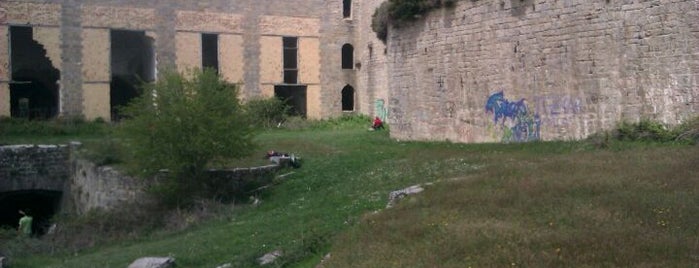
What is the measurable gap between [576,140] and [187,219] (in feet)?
27.1

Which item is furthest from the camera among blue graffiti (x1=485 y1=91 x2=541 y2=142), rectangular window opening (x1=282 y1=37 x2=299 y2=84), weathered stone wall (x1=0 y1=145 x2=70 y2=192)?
rectangular window opening (x1=282 y1=37 x2=299 y2=84)

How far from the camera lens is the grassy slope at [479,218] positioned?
8539 mm

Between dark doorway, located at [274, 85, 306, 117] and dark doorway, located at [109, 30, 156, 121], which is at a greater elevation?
dark doorway, located at [109, 30, 156, 121]

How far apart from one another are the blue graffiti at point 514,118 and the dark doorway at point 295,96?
25.2 metres

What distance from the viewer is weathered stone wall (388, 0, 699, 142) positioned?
577 inches

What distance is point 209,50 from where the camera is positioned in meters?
41.9

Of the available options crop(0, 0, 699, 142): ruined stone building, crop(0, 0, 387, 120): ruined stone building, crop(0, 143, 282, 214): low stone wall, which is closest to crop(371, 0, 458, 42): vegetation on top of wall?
crop(0, 0, 699, 142): ruined stone building

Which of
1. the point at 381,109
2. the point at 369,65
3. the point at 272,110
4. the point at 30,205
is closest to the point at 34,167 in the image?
the point at 30,205

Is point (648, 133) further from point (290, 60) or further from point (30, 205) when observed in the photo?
point (290, 60)

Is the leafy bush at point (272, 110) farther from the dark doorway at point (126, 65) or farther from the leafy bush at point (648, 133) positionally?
the leafy bush at point (648, 133)

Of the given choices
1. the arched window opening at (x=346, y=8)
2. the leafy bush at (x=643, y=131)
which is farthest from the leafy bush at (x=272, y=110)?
the leafy bush at (x=643, y=131)

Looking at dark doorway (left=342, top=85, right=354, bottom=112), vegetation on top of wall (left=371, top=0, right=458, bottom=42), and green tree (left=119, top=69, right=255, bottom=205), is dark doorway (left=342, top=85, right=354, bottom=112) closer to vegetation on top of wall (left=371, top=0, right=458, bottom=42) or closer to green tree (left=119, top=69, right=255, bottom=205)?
vegetation on top of wall (left=371, top=0, right=458, bottom=42)

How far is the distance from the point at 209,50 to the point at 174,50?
9.38 feet

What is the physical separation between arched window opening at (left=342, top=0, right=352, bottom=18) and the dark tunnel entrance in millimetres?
20312
